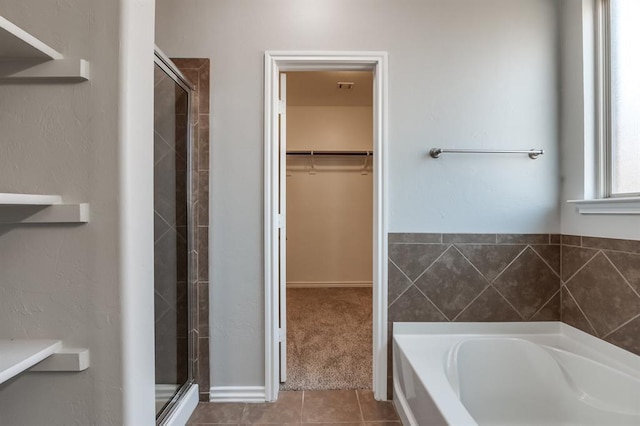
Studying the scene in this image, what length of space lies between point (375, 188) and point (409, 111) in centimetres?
50

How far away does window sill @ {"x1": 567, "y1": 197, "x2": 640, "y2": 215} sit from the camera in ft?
4.26

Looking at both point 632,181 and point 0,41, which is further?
point 632,181

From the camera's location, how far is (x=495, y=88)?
1.73m

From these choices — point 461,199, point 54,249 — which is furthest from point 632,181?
point 54,249

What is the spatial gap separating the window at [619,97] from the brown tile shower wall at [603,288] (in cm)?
29

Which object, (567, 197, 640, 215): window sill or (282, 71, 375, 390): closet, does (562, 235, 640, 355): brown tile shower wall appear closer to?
(567, 197, 640, 215): window sill

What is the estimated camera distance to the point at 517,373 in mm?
1561

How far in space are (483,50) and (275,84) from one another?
125 centimetres

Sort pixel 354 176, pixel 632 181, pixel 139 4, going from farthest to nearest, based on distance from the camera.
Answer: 1. pixel 354 176
2. pixel 632 181
3. pixel 139 4

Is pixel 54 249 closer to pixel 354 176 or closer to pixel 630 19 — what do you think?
pixel 630 19

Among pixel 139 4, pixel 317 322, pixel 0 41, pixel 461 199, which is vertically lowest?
pixel 317 322

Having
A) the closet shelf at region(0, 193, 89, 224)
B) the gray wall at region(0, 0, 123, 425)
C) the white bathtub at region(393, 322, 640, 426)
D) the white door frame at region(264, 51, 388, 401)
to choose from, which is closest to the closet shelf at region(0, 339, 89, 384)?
the gray wall at region(0, 0, 123, 425)

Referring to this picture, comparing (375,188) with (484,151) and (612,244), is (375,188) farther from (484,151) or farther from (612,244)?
(612,244)

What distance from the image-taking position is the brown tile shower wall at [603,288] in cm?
133
